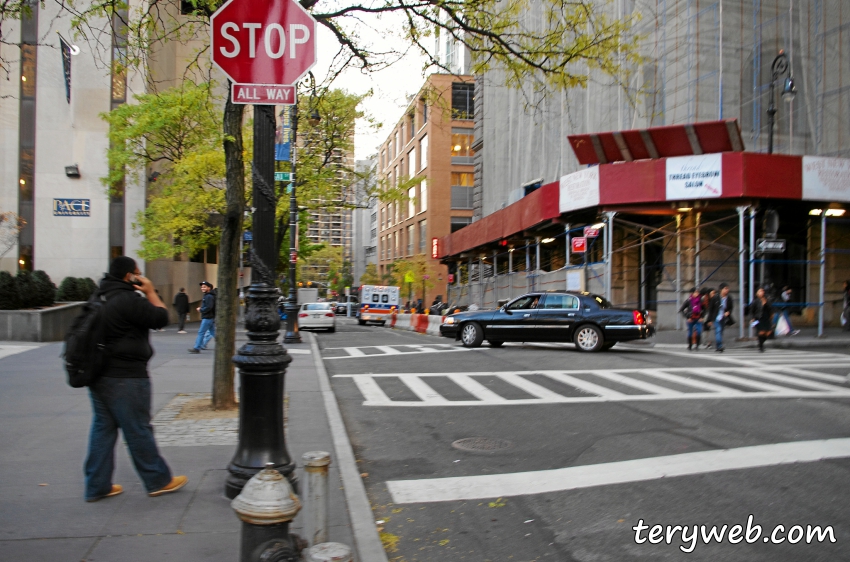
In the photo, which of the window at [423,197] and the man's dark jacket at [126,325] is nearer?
the man's dark jacket at [126,325]

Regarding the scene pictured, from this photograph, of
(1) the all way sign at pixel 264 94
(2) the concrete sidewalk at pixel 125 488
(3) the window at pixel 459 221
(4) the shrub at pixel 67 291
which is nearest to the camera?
(2) the concrete sidewalk at pixel 125 488

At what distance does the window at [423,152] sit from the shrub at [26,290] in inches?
1690

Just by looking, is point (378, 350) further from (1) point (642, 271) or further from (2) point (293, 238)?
(1) point (642, 271)

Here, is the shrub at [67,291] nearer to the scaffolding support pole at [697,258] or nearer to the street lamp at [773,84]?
the scaffolding support pole at [697,258]

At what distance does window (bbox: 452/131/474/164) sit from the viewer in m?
58.5

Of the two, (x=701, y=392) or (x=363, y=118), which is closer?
(x=701, y=392)

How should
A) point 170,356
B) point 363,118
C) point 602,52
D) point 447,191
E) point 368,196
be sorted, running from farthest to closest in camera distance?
point 447,191 → point 368,196 → point 363,118 → point 170,356 → point 602,52

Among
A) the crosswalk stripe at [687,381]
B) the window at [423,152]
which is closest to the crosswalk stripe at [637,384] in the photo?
the crosswalk stripe at [687,381]

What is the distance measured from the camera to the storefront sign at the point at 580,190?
21616mm

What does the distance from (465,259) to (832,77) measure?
82.3 feet

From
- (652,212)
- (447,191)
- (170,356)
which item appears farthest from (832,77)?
(447,191)

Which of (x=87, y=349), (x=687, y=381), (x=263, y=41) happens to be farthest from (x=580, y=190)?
(x=87, y=349)

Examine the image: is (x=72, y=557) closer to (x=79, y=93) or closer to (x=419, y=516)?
(x=419, y=516)

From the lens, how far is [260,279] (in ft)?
16.7
